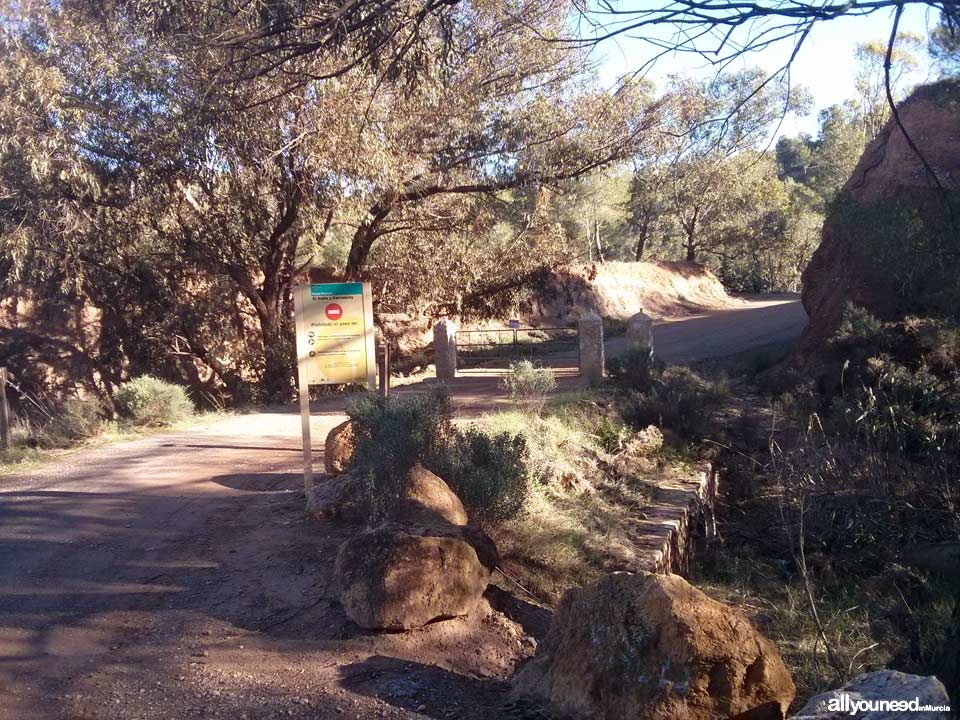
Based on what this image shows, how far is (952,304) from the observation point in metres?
14.5

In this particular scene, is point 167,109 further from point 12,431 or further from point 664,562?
point 664,562

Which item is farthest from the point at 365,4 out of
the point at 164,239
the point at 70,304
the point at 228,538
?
the point at 70,304

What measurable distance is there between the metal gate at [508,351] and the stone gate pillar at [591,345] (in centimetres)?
116

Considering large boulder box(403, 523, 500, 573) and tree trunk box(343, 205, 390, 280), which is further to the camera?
tree trunk box(343, 205, 390, 280)

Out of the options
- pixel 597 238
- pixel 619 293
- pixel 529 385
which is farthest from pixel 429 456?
pixel 597 238

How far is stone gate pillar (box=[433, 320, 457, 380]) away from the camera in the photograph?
65.1ft

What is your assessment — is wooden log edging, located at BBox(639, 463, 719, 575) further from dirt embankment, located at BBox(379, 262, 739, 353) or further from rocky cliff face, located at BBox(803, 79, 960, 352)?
dirt embankment, located at BBox(379, 262, 739, 353)

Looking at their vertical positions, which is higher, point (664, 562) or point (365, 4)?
point (365, 4)

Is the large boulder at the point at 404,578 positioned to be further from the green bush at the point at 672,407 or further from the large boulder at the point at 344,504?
the green bush at the point at 672,407

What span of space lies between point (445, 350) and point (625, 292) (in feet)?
67.5

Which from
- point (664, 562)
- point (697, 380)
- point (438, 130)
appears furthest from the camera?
point (438, 130)

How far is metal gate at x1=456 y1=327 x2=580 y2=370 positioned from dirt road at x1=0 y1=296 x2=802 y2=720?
11.5m

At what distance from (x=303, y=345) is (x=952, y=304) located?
11270mm

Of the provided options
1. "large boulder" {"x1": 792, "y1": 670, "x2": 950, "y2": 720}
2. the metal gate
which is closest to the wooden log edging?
"large boulder" {"x1": 792, "y1": 670, "x2": 950, "y2": 720}
